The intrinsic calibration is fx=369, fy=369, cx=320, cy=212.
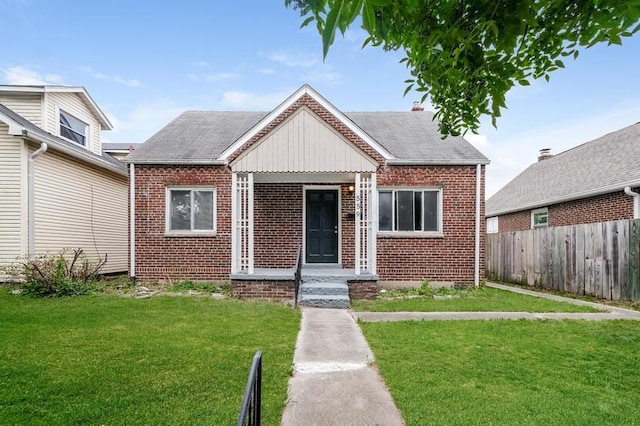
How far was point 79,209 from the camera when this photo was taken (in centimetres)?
1151

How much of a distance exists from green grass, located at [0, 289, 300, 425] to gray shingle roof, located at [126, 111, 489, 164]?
16.2ft

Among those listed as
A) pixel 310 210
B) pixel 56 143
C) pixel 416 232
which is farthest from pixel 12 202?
pixel 416 232

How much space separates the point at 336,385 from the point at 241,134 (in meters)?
9.71

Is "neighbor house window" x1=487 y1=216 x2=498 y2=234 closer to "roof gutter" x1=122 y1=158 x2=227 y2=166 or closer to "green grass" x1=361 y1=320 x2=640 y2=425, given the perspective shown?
"green grass" x1=361 y1=320 x2=640 y2=425

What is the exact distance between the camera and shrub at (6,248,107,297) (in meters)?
8.56

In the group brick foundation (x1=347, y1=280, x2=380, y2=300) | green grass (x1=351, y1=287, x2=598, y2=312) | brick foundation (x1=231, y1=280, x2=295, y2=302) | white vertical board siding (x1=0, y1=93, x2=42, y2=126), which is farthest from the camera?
white vertical board siding (x1=0, y1=93, x2=42, y2=126)

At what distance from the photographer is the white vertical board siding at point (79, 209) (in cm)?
1007

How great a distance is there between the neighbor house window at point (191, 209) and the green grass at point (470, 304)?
16.5 feet

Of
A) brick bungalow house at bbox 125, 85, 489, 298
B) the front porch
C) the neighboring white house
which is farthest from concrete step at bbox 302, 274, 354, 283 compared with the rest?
the neighboring white house

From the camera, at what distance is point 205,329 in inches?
232

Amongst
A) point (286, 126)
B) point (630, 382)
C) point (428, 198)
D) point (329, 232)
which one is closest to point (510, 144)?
point (428, 198)

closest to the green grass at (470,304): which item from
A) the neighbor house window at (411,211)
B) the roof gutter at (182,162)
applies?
the neighbor house window at (411,211)

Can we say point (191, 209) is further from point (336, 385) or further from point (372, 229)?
point (336, 385)

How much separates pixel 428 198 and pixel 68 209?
10672 millimetres
